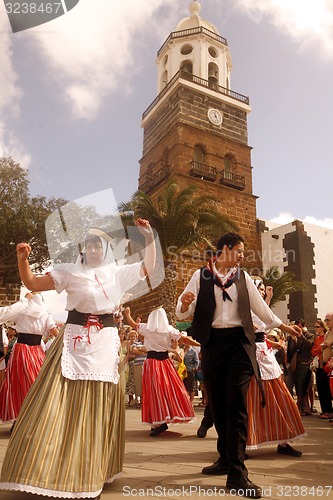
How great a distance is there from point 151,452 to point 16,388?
2.43m

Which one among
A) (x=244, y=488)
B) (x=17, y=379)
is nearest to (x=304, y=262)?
(x=17, y=379)

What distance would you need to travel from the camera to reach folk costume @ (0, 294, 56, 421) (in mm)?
5895

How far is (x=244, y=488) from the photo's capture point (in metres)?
2.95

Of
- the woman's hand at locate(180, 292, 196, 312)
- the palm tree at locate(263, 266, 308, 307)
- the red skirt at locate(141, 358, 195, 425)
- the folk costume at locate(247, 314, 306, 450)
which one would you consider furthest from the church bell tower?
the woman's hand at locate(180, 292, 196, 312)

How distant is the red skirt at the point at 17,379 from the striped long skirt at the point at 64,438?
3.10m

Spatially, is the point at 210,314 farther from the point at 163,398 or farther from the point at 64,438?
the point at 163,398

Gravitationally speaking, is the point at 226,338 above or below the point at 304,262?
below

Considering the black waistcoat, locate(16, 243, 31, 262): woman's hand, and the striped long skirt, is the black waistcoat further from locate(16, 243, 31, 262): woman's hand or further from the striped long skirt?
locate(16, 243, 31, 262): woman's hand

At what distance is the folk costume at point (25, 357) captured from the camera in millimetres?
5895

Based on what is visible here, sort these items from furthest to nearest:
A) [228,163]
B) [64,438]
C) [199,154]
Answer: [228,163] < [199,154] < [64,438]

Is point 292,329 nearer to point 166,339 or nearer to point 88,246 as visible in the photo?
point 88,246

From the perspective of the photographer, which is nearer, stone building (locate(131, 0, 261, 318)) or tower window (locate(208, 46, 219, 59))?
stone building (locate(131, 0, 261, 318))

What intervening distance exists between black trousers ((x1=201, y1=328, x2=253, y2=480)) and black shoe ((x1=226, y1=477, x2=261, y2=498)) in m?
0.11

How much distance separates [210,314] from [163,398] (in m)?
3.01
